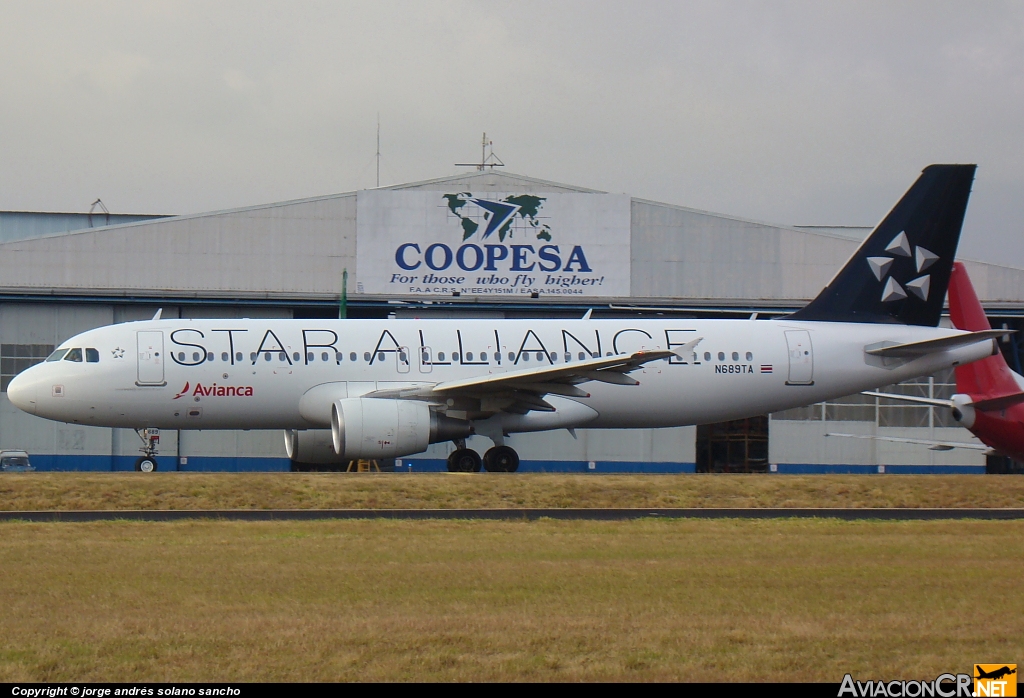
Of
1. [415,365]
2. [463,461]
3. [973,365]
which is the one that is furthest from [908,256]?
[415,365]

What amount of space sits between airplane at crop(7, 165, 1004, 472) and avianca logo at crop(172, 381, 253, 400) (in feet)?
0.09

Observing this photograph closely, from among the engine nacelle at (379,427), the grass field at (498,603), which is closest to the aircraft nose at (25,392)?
the engine nacelle at (379,427)

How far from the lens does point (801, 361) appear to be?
79.1ft

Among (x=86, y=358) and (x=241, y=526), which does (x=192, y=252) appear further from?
(x=241, y=526)

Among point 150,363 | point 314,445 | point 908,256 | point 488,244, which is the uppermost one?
point 488,244

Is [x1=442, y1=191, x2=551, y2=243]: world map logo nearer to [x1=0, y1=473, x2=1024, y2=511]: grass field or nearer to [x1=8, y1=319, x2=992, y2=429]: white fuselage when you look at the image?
[x1=8, y1=319, x2=992, y2=429]: white fuselage

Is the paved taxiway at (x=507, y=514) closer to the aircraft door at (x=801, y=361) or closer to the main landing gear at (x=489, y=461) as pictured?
the main landing gear at (x=489, y=461)

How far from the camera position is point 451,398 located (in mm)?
22234

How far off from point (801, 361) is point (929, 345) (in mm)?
2647

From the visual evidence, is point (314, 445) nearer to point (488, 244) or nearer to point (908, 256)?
point (488, 244)

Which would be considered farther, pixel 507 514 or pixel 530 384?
pixel 530 384

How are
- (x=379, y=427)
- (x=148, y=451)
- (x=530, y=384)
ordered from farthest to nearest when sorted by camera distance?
1. (x=148, y=451)
2. (x=530, y=384)
3. (x=379, y=427)

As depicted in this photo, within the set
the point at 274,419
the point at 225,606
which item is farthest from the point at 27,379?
the point at 225,606

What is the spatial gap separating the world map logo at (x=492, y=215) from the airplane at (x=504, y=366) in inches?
392
